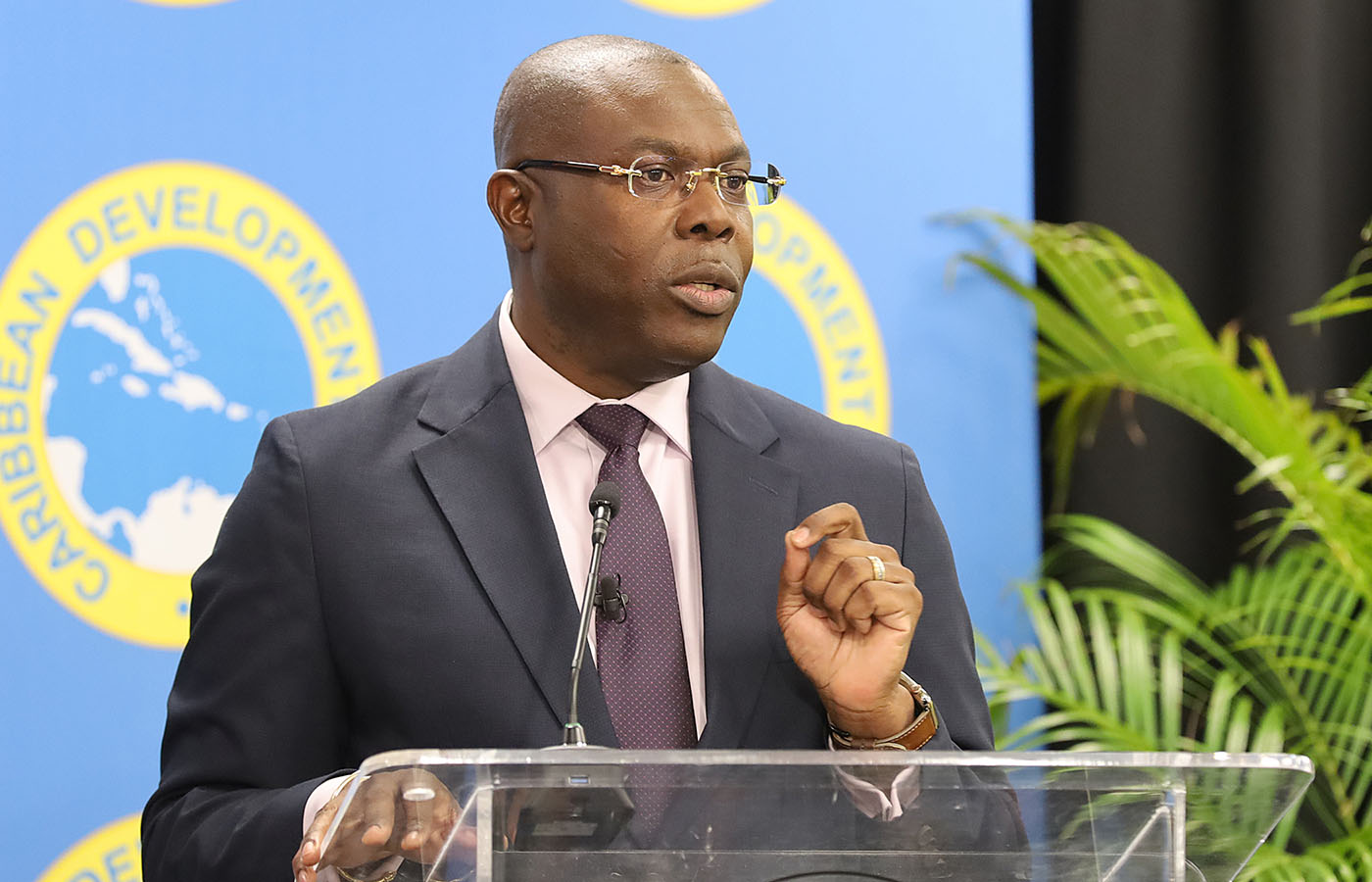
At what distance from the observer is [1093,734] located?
3250 millimetres

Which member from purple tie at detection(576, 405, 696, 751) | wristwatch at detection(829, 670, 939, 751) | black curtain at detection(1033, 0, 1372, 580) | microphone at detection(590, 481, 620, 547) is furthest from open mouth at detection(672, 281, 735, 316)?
black curtain at detection(1033, 0, 1372, 580)

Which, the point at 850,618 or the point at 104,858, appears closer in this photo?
the point at 850,618

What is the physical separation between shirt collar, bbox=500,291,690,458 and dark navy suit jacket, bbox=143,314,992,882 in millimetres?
36

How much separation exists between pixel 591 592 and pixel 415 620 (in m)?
0.44

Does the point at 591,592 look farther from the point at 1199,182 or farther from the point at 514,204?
the point at 1199,182

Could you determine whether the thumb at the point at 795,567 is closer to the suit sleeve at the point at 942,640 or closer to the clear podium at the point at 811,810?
the suit sleeve at the point at 942,640

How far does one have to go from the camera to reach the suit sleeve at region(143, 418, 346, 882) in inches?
78.2

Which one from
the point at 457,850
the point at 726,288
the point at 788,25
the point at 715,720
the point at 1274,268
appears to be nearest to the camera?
the point at 457,850

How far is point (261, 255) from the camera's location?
9.57 ft

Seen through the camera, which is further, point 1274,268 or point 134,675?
point 1274,268

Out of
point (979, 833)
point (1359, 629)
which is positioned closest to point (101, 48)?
point (979, 833)

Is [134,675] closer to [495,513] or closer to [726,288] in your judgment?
[495,513]

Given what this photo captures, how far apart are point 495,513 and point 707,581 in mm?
304

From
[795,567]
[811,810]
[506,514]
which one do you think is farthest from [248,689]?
[811,810]
